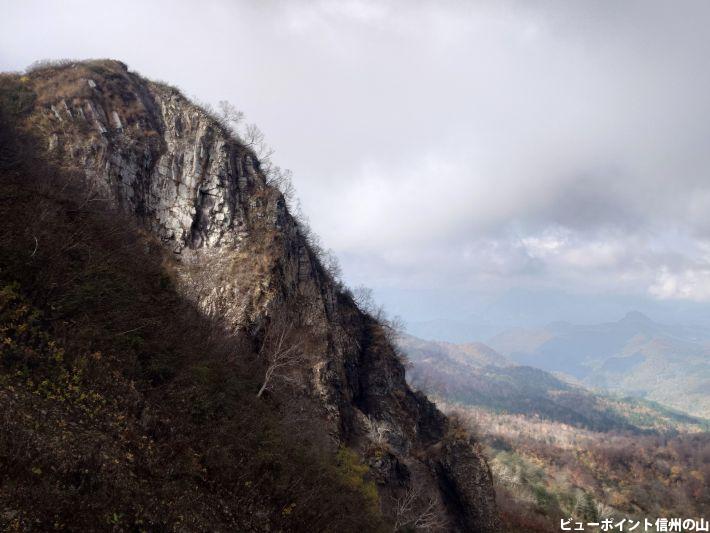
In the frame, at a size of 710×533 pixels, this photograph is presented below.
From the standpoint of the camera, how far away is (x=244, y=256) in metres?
42.9

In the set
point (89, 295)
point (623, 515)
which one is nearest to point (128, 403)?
point (89, 295)

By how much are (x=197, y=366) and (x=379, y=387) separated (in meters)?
31.9

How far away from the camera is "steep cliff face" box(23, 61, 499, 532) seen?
39.6m

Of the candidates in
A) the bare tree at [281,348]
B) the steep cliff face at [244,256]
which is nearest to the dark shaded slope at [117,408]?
the bare tree at [281,348]

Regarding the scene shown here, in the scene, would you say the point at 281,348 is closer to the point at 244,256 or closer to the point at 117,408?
the point at 244,256

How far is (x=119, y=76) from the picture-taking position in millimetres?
50812

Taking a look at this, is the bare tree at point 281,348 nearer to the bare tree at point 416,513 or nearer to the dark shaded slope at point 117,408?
the dark shaded slope at point 117,408

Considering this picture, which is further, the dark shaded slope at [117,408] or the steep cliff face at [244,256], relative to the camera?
the steep cliff face at [244,256]

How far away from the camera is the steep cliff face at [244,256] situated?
3959 cm

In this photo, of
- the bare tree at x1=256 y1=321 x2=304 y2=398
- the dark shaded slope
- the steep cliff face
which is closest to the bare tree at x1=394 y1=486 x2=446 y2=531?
the steep cliff face

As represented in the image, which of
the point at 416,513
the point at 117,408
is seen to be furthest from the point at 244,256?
the point at 416,513

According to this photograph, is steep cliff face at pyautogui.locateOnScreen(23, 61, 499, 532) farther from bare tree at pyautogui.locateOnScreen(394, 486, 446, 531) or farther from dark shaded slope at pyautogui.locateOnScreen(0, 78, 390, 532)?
dark shaded slope at pyautogui.locateOnScreen(0, 78, 390, 532)

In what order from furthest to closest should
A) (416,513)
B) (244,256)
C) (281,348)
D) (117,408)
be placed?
(244,256), (416,513), (281,348), (117,408)

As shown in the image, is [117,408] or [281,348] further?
[281,348]
